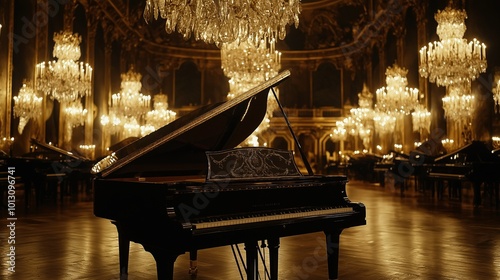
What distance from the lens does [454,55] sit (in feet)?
31.5

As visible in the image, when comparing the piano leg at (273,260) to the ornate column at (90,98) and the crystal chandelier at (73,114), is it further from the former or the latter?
the ornate column at (90,98)

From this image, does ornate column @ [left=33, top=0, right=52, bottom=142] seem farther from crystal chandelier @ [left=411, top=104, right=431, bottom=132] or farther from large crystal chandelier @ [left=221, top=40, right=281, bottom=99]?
crystal chandelier @ [left=411, top=104, right=431, bottom=132]

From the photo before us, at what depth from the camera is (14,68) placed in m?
11.1

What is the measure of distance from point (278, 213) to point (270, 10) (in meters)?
4.00

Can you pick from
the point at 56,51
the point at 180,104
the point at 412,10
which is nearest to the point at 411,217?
the point at 56,51

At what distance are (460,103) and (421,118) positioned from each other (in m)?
2.77

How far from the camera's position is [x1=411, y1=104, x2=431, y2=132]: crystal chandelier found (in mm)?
13578

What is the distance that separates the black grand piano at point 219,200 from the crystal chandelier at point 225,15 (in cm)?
280

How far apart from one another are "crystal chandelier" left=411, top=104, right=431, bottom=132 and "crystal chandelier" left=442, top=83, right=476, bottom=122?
2.16 m

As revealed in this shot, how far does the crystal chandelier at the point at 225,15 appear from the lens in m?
5.96

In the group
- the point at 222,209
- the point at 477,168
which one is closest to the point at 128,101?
the point at 477,168

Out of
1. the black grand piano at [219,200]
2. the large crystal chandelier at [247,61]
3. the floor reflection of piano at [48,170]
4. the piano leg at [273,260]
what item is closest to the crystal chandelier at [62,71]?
the floor reflection of piano at [48,170]

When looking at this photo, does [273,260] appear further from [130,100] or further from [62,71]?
[130,100]

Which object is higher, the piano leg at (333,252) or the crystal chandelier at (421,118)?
the crystal chandelier at (421,118)
